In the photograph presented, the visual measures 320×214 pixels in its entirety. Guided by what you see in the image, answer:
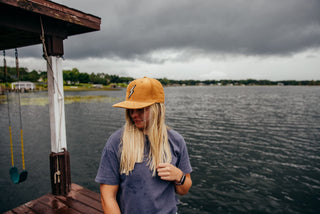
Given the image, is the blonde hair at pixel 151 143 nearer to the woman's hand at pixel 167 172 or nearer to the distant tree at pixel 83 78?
the woman's hand at pixel 167 172

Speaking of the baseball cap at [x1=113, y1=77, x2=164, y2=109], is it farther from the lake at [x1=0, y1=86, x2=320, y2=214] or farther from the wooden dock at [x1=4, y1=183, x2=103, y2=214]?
the lake at [x1=0, y1=86, x2=320, y2=214]

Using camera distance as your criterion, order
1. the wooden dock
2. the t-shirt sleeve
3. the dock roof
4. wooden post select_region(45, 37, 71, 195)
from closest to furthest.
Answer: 1. the t-shirt sleeve
2. the dock roof
3. the wooden dock
4. wooden post select_region(45, 37, 71, 195)

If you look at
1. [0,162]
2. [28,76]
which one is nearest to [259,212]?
[0,162]

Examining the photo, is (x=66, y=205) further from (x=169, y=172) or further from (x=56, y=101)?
(x=169, y=172)

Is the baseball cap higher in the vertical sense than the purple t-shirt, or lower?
higher

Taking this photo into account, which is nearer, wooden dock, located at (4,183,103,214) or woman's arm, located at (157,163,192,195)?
woman's arm, located at (157,163,192,195)

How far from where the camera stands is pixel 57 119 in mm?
4691

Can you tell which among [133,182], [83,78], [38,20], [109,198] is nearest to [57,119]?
[38,20]

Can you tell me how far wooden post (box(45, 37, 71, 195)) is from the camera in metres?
4.46

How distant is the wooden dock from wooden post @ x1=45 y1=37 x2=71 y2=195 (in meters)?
0.24

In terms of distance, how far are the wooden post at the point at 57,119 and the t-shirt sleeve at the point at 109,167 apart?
348 centimetres

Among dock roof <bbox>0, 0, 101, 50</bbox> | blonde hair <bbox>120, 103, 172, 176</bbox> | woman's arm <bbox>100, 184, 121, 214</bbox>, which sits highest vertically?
dock roof <bbox>0, 0, 101, 50</bbox>

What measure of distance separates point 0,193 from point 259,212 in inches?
379

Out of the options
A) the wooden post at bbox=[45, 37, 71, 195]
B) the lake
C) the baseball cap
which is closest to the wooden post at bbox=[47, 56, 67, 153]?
the wooden post at bbox=[45, 37, 71, 195]
